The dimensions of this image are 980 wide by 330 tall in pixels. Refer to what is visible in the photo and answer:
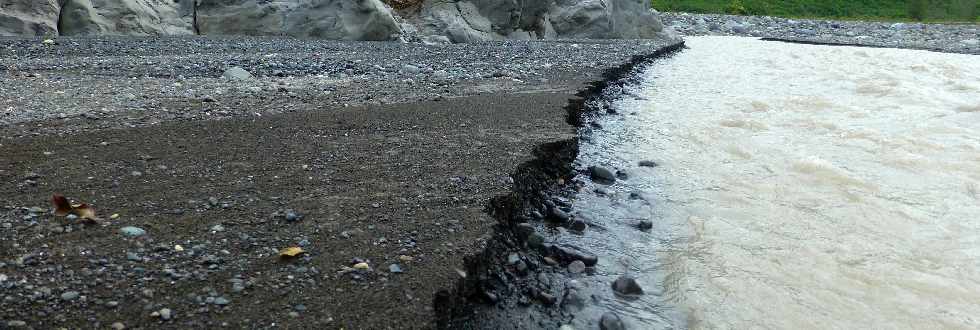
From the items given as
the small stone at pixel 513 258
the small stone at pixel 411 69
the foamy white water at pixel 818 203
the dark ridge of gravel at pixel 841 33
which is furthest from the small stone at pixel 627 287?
the dark ridge of gravel at pixel 841 33

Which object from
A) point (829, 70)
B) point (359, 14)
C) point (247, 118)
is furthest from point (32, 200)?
point (829, 70)

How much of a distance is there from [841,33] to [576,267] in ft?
103

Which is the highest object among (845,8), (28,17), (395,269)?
(395,269)

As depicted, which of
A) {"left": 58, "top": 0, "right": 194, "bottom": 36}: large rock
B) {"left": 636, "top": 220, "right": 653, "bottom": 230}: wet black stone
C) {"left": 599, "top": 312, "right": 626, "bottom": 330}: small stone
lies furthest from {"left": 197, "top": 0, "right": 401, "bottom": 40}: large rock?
{"left": 599, "top": 312, "right": 626, "bottom": 330}: small stone

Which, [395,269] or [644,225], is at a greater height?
[395,269]

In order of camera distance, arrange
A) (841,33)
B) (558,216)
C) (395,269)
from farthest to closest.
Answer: (841,33)
(558,216)
(395,269)

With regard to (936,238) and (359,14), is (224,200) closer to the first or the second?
(936,238)

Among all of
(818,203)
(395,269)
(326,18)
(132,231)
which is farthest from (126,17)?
(818,203)

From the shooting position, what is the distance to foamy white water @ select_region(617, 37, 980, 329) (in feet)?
13.8

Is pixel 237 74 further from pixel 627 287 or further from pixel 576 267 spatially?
pixel 627 287

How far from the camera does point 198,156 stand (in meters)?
5.47

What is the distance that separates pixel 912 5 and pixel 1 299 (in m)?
60.5

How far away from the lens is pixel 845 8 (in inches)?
2111

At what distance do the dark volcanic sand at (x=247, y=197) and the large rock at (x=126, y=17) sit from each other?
6.60m
